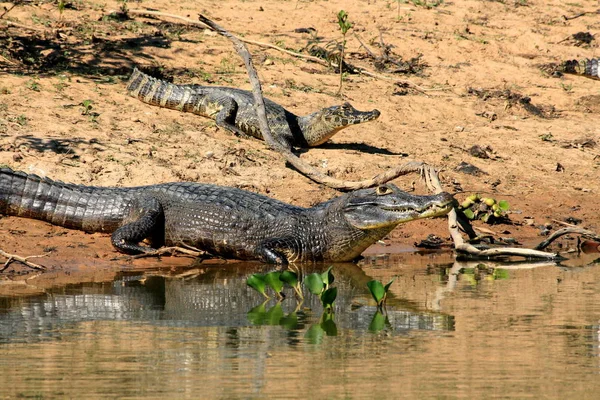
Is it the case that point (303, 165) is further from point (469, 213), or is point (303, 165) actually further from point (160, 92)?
point (160, 92)

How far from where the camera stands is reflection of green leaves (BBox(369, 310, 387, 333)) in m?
5.68

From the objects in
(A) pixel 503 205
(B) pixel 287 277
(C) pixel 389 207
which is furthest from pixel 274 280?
(A) pixel 503 205

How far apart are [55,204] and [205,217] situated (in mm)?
1361

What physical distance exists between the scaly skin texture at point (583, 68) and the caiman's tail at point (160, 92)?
572 centimetres

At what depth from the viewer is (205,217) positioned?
9055 millimetres

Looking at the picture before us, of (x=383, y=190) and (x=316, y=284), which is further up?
(x=383, y=190)

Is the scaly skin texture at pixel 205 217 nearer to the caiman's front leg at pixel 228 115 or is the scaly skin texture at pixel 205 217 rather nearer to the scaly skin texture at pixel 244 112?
the caiman's front leg at pixel 228 115

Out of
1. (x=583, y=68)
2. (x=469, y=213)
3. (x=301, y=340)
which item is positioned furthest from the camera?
(x=583, y=68)

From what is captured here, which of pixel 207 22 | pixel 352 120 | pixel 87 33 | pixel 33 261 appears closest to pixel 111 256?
pixel 33 261

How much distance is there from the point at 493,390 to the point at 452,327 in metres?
1.44

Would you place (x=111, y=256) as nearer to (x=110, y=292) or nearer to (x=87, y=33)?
(x=110, y=292)

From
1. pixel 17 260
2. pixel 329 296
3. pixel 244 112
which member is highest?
pixel 244 112

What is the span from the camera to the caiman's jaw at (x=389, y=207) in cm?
826

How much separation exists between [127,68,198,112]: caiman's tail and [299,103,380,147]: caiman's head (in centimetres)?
143
